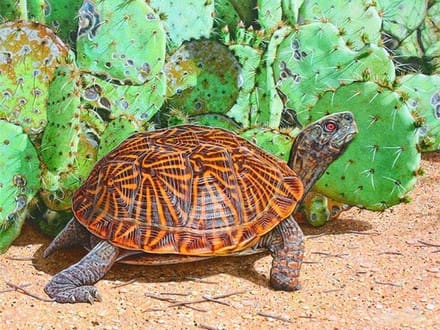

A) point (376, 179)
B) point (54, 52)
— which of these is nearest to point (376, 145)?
point (376, 179)

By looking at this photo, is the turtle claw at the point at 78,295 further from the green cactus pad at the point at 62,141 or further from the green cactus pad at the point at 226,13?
the green cactus pad at the point at 226,13

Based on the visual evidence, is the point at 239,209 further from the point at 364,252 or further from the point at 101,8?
the point at 101,8

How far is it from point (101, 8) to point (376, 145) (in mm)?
1675

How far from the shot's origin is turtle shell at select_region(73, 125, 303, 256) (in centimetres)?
368

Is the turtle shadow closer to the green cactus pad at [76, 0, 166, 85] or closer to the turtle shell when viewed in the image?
the turtle shell

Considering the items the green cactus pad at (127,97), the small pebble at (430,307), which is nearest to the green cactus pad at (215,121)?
the green cactus pad at (127,97)

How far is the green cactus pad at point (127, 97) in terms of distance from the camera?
4.46 m

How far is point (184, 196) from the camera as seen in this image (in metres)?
3.75

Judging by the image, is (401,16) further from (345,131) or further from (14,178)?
(14,178)

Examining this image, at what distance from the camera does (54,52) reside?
414 centimetres

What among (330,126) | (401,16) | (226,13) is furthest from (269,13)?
(330,126)

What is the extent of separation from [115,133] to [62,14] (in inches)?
38.5

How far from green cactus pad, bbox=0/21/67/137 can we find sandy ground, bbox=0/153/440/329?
2.24 feet

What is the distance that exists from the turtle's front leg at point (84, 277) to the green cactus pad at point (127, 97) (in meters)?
1.01
